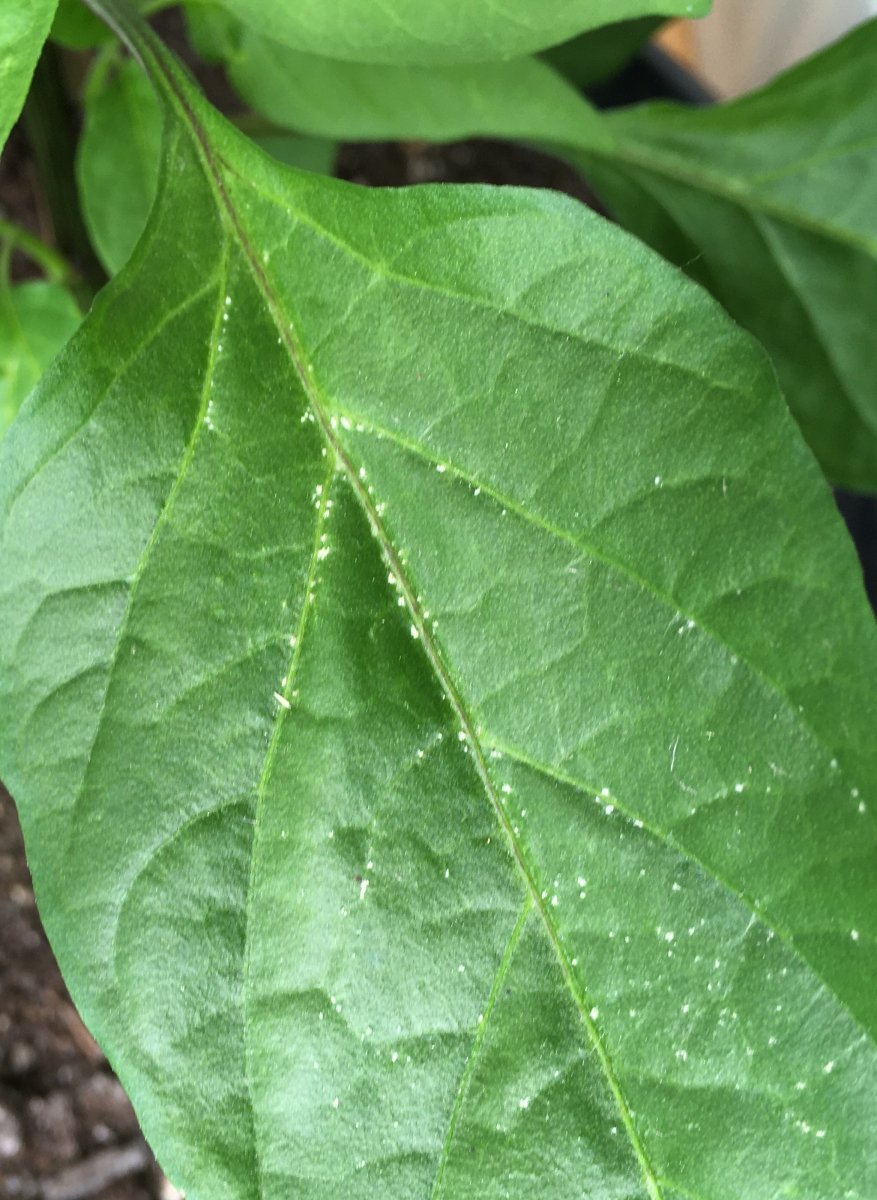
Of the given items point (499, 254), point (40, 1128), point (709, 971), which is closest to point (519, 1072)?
point (709, 971)

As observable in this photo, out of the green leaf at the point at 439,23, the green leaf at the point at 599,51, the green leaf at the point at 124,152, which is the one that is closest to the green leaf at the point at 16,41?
the green leaf at the point at 439,23

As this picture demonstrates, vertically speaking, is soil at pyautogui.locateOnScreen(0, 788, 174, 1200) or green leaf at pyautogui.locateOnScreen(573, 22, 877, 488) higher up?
green leaf at pyautogui.locateOnScreen(573, 22, 877, 488)

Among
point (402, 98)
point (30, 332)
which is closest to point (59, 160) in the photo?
point (30, 332)

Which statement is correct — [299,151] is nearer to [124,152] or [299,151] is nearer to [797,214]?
[124,152]

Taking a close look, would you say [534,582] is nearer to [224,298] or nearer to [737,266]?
[224,298]

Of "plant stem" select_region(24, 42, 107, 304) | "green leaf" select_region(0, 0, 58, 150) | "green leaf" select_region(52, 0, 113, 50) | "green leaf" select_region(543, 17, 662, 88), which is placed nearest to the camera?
"green leaf" select_region(0, 0, 58, 150)

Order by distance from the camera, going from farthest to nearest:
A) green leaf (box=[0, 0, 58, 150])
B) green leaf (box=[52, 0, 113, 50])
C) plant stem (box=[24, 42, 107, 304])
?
plant stem (box=[24, 42, 107, 304]), green leaf (box=[52, 0, 113, 50]), green leaf (box=[0, 0, 58, 150])

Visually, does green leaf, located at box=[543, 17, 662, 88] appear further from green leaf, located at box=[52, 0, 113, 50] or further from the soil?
the soil

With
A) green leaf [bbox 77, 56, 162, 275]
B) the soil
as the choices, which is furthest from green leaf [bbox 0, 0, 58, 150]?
the soil
